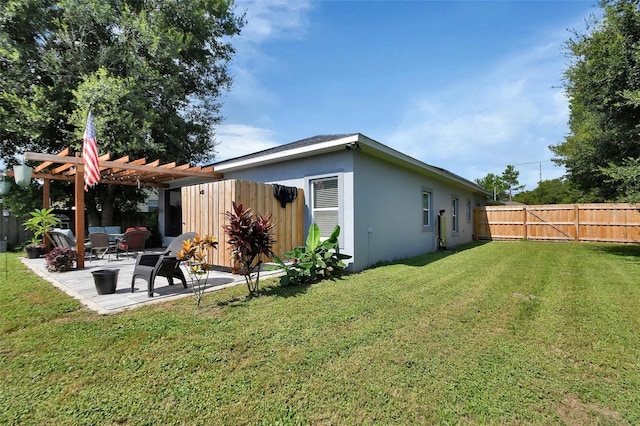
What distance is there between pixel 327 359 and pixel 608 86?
1178 cm

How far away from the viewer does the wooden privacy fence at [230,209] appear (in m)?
6.37

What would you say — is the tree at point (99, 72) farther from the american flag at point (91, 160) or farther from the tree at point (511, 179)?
the tree at point (511, 179)

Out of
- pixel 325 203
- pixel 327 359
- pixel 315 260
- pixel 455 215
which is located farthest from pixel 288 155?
pixel 455 215

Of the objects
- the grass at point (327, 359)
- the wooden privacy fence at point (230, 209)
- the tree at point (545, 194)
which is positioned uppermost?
the tree at point (545, 194)

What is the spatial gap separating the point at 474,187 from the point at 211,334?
1512 centimetres

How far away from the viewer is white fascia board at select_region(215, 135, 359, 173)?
6.44 m

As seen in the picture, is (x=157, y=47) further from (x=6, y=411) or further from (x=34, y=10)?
(x=6, y=411)

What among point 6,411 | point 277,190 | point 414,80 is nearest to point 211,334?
point 6,411

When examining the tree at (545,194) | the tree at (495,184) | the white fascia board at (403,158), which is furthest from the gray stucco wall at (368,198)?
the tree at (495,184)

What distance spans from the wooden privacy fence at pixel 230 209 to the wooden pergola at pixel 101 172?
63.8 inches

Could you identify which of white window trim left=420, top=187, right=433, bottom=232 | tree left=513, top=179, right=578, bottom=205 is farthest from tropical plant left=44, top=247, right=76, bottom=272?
tree left=513, top=179, right=578, bottom=205

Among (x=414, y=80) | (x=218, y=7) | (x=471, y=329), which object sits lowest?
(x=471, y=329)

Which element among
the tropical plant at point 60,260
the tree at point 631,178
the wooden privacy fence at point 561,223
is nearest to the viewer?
the tropical plant at point 60,260

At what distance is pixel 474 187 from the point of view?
1496 centimetres
